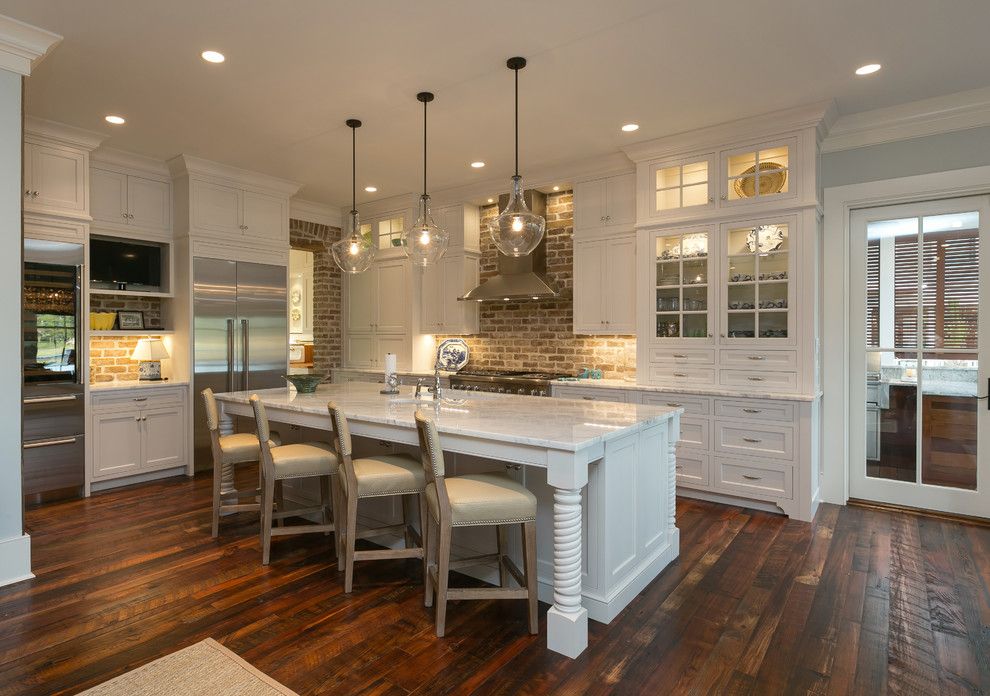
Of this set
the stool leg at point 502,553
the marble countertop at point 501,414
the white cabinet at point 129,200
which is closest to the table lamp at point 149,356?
the white cabinet at point 129,200

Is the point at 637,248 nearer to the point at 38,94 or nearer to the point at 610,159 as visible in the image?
the point at 610,159

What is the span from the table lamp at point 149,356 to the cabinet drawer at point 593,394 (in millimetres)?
3615

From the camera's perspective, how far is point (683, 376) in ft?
15.0

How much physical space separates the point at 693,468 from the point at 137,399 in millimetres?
4674

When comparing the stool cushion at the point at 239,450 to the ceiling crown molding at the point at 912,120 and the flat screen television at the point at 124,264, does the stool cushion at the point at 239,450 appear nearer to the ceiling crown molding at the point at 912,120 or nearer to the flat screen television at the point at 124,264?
the flat screen television at the point at 124,264

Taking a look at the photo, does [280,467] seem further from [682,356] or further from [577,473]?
[682,356]

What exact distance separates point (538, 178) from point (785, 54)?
264 centimetres

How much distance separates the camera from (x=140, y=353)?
5109 millimetres

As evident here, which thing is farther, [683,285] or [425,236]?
[683,285]

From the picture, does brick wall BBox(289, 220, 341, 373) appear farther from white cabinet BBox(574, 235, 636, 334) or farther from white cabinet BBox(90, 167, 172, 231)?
white cabinet BBox(574, 235, 636, 334)

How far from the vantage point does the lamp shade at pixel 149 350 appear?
5102mm

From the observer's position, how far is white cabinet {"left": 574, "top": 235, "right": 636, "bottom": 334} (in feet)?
16.5

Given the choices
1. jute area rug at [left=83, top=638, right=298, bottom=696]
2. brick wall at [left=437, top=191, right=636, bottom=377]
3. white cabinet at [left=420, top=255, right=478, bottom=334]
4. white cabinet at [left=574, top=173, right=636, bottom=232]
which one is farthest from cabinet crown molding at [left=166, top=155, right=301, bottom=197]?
jute area rug at [left=83, top=638, right=298, bottom=696]

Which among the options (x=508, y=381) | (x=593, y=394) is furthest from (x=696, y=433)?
(x=508, y=381)
